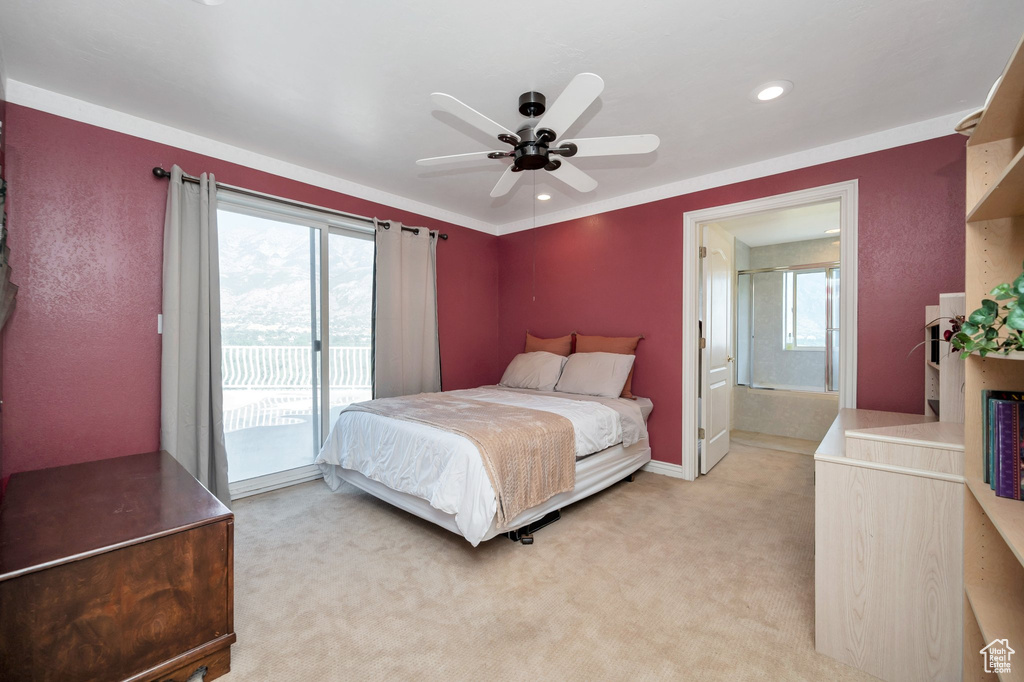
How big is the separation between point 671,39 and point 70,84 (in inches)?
120

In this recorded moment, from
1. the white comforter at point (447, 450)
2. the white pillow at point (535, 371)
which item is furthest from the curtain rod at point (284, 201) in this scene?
the white comforter at point (447, 450)

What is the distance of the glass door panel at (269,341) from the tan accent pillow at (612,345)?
2.35 meters

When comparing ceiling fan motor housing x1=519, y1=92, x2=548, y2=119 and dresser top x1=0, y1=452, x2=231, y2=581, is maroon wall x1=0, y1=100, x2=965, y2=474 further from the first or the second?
ceiling fan motor housing x1=519, y1=92, x2=548, y2=119

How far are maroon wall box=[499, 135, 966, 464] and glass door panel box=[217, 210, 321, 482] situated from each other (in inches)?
85.3

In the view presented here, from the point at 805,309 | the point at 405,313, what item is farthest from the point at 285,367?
the point at 805,309

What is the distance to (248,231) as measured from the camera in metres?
3.20

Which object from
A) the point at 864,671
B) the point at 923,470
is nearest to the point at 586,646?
the point at 864,671

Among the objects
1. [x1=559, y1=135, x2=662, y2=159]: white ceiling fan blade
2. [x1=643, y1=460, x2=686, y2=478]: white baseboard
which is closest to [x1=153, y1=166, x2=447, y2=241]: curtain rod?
[x1=559, y1=135, x2=662, y2=159]: white ceiling fan blade

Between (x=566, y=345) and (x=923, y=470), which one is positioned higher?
(x=566, y=345)

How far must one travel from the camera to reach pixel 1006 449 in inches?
45.5

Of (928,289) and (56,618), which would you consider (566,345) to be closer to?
(928,289)

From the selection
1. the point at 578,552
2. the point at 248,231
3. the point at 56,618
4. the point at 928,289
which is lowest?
the point at 578,552

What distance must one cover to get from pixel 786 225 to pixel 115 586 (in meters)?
5.74

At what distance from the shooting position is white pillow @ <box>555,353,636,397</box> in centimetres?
353
